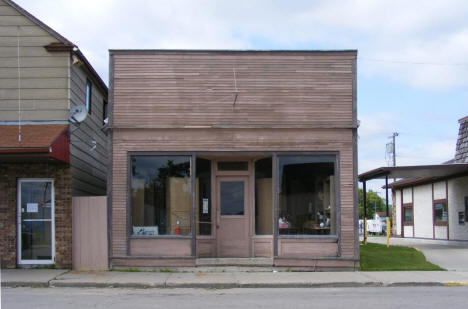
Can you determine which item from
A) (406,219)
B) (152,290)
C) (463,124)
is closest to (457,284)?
(152,290)

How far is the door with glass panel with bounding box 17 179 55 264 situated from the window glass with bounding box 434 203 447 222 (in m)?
17.9

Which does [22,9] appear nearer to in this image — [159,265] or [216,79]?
[216,79]

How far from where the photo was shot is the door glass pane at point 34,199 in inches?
547

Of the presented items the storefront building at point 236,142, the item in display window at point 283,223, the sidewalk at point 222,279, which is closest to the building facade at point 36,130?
the sidewalk at point 222,279

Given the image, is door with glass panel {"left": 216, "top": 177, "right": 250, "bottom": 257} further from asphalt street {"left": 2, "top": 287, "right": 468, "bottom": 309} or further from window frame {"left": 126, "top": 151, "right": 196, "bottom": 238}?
asphalt street {"left": 2, "top": 287, "right": 468, "bottom": 309}

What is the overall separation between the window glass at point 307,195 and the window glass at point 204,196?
1.92 m

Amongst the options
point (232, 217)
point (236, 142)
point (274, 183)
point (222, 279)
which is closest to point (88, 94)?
point (236, 142)

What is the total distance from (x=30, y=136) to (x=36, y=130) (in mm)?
497

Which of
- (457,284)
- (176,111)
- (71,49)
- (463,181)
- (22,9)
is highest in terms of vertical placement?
A: (22,9)

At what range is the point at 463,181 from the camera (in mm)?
23000

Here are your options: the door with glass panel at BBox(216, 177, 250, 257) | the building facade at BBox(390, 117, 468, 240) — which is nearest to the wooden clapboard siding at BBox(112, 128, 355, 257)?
the door with glass panel at BBox(216, 177, 250, 257)

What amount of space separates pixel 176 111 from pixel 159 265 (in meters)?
3.90

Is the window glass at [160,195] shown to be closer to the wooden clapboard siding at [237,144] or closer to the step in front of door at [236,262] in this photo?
the wooden clapboard siding at [237,144]

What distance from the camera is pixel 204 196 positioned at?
14.6 metres
